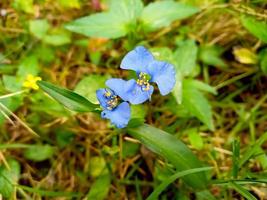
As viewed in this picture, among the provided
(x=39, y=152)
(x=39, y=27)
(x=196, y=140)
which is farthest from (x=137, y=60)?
(x=39, y=27)

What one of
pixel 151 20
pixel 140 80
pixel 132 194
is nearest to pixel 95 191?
pixel 132 194

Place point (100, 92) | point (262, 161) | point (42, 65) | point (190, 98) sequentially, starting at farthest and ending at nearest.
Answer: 1. point (42, 65)
2. point (190, 98)
3. point (262, 161)
4. point (100, 92)

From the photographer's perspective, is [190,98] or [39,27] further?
[39,27]

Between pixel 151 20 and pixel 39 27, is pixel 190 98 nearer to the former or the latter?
pixel 151 20

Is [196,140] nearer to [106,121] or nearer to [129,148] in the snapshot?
[129,148]

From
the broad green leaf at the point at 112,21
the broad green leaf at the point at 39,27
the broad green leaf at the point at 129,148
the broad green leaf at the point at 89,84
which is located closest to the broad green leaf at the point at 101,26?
the broad green leaf at the point at 112,21

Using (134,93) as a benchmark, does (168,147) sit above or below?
below
